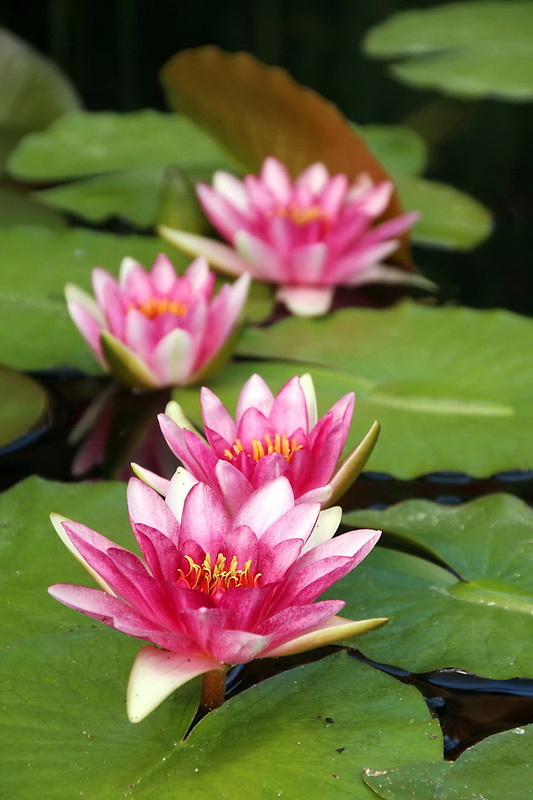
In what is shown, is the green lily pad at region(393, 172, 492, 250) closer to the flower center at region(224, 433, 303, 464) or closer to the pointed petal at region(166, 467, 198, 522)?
the flower center at region(224, 433, 303, 464)

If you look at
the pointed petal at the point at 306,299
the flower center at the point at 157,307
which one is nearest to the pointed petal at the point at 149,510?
the flower center at the point at 157,307

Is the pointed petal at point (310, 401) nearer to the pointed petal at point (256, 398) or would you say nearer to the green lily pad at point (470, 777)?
the pointed petal at point (256, 398)

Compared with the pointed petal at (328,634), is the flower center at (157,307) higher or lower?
lower

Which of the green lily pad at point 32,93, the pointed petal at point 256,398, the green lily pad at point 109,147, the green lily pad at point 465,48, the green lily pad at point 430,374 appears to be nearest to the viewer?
the pointed petal at point 256,398

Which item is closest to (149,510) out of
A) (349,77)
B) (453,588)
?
(453,588)

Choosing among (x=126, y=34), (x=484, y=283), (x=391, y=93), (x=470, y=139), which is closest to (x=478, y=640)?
(x=484, y=283)

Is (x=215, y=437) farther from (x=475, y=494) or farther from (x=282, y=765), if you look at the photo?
(x=475, y=494)
